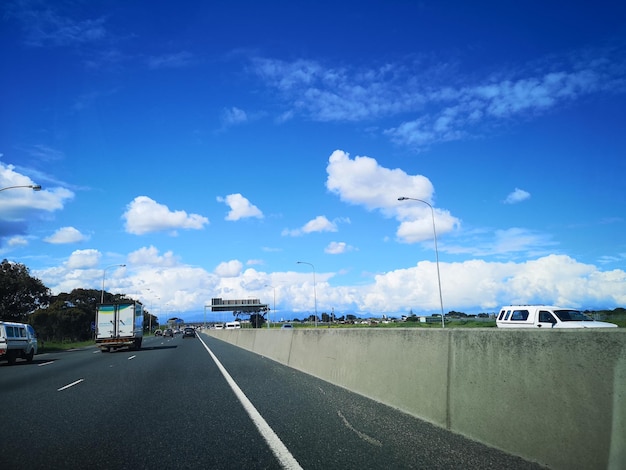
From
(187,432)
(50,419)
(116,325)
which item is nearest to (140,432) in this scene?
(187,432)

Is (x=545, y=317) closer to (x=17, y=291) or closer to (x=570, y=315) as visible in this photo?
(x=570, y=315)

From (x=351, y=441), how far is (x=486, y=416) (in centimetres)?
166

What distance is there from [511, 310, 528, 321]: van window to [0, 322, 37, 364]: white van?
23.2m

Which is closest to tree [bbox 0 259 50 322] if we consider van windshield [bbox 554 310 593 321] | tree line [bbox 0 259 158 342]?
tree line [bbox 0 259 158 342]

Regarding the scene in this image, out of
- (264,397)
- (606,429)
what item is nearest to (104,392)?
(264,397)

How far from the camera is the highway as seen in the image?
16.4 feet

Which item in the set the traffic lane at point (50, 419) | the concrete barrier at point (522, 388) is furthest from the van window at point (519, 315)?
the traffic lane at point (50, 419)

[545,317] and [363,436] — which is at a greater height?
[545,317]

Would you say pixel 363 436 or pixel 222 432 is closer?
pixel 363 436

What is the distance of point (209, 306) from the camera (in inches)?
4141

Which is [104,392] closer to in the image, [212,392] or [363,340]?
[212,392]

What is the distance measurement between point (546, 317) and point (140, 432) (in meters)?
17.7

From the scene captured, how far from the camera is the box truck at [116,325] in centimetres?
3006

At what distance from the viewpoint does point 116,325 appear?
30.4m
